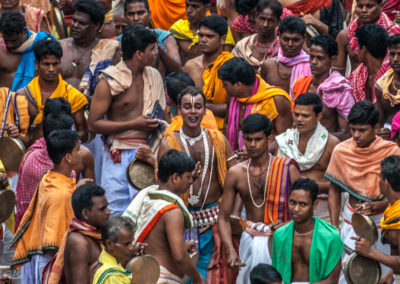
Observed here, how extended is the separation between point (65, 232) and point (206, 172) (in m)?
1.64

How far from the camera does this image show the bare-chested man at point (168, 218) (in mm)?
8844

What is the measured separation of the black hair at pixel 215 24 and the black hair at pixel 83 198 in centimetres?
372

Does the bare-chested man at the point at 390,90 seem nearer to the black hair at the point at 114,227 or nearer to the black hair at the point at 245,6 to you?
the black hair at the point at 245,6

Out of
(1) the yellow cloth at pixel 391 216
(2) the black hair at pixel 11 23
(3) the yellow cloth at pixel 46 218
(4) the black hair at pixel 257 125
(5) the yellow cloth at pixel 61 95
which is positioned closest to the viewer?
(1) the yellow cloth at pixel 391 216

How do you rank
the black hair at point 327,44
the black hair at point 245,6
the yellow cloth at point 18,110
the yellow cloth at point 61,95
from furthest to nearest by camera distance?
the black hair at point 245,6 → the black hair at point 327,44 → the yellow cloth at point 61,95 → the yellow cloth at point 18,110

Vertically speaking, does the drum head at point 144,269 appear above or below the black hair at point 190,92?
below

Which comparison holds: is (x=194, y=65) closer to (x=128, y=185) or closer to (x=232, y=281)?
(x=128, y=185)

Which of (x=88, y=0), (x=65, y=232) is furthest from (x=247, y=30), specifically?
(x=65, y=232)

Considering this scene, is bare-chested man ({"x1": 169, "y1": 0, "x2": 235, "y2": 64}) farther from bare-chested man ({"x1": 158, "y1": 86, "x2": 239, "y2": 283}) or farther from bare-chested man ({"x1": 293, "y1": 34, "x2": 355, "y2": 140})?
bare-chested man ({"x1": 158, "y1": 86, "x2": 239, "y2": 283})

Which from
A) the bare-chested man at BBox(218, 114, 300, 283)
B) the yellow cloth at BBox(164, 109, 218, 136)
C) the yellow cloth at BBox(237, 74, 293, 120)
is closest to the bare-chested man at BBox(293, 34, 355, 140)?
the yellow cloth at BBox(237, 74, 293, 120)

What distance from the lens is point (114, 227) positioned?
327 inches

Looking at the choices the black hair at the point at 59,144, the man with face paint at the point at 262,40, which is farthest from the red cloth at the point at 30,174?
the man with face paint at the point at 262,40

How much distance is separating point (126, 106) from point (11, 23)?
1728 mm

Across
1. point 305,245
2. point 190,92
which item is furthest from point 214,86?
point 305,245
